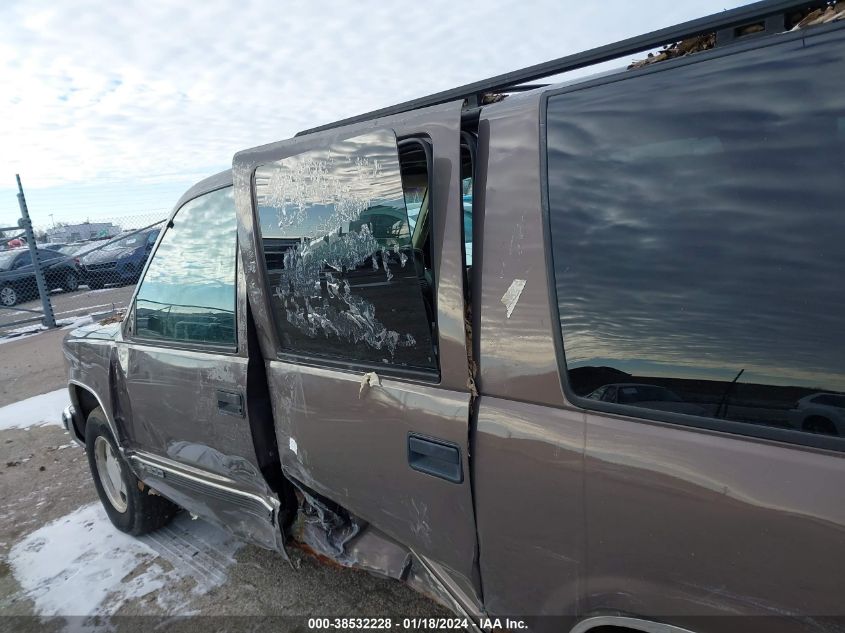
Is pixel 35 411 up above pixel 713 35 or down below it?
below

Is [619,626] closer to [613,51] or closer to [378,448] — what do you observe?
[378,448]

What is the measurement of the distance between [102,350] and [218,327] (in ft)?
3.62

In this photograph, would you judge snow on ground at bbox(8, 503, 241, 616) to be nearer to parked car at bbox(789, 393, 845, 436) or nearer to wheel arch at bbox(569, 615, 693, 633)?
wheel arch at bbox(569, 615, 693, 633)

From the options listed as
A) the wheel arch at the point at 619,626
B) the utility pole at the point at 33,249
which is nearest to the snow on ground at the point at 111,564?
the wheel arch at the point at 619,626

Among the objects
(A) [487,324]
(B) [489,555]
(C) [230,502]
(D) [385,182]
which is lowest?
(C) [230,502]

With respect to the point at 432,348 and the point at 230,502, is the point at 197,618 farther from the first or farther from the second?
the point at 432,348

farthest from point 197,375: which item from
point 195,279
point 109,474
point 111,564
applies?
point 109,474

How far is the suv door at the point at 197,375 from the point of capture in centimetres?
237

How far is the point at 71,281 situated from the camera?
615 inches

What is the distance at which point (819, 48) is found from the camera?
1091mm

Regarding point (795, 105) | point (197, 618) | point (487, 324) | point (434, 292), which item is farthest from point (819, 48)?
point (197, 618)

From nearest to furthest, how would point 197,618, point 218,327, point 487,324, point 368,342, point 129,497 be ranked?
point 487,324 → point 368,342 → point 218,327 → point 197,618 → point 129,497

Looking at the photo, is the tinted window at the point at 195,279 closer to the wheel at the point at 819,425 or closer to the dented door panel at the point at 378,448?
the dented door panel at the point at 378,448

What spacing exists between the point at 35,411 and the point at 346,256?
5.85m
